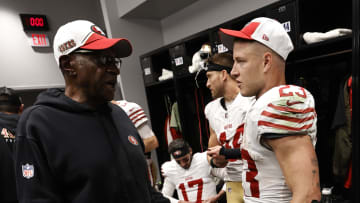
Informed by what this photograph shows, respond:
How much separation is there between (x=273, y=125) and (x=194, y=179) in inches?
62.7

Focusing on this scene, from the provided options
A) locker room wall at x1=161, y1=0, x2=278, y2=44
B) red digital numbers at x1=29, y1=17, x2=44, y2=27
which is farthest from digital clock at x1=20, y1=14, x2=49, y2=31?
locker room wall at x1=161, y1=0, x2=278, y2=44

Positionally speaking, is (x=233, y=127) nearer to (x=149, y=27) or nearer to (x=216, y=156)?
(x=216, y=156)

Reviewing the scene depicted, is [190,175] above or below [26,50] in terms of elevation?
below

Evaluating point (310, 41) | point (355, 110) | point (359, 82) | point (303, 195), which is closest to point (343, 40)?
point (310, 41)

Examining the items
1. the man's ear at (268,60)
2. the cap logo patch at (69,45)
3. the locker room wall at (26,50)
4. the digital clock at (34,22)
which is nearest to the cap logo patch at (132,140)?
the cap logo patch at (69,45)

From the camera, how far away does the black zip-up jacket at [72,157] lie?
0.69 meters

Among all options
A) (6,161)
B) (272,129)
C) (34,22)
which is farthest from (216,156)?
(34,22)

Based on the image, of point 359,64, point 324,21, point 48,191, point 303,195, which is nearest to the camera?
point 48,191

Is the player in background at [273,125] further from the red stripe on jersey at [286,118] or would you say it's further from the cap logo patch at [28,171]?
the cap logo patch at [28,171]

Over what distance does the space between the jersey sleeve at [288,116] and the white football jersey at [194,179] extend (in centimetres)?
152

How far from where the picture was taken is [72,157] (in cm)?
73

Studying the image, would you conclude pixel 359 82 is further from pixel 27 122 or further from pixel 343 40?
pixel 27 122

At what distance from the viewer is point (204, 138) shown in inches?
131

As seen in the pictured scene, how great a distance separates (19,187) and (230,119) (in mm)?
1390
